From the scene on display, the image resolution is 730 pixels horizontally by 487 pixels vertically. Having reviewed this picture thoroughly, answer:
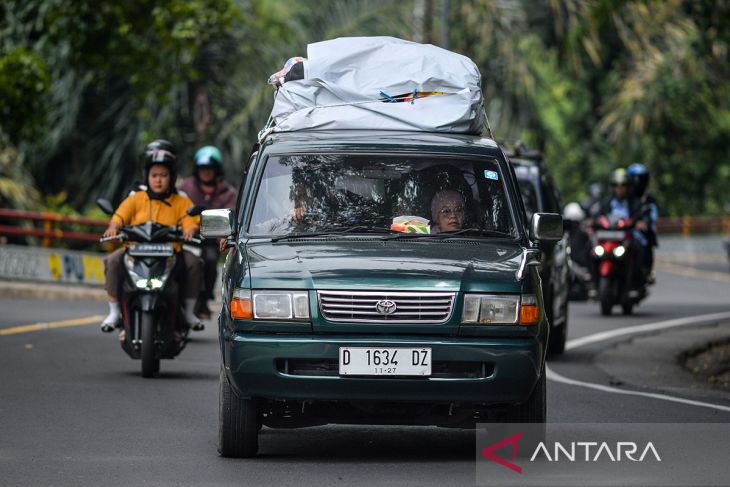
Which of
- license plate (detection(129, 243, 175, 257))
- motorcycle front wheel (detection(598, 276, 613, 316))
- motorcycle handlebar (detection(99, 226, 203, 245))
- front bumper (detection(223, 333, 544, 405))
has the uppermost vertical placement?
front bumper (detection(223, 333, 544, 405))

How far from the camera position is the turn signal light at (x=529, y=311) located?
8938 millimetres

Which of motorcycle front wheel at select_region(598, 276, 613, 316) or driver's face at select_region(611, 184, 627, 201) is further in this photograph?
driver's face at select_region(611, 184, 627, 201)

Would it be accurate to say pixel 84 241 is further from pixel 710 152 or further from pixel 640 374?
pixel 710 152

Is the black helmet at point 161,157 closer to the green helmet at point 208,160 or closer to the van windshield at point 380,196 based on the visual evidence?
the green helmet at point 208,160

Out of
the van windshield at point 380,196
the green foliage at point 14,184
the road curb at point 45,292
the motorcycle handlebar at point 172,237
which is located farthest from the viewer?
the green foliage at point 14,184

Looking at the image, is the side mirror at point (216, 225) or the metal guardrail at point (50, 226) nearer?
the side mirror at point (216, 225)

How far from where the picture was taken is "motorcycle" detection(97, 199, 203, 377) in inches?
523

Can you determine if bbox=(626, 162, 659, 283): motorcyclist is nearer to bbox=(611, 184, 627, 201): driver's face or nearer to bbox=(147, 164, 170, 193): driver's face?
bbox=(611, 184, 627, 201): driver's face

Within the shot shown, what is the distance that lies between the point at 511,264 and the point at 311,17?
30019 millimetres

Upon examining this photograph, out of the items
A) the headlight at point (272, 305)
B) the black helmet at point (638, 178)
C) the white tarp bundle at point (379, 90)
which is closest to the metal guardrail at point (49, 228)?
the black helmet at point (638, 178)

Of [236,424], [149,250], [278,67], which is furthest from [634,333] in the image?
[278,67]

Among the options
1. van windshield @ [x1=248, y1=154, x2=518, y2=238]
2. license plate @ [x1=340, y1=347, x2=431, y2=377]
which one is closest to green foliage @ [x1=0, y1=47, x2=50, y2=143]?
van windshield @ [x1=248, y1=154, x2=518, y2=238]

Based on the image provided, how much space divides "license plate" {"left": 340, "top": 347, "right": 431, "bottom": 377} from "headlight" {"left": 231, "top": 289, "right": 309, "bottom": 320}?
31 centimetres

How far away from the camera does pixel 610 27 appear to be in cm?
4972
